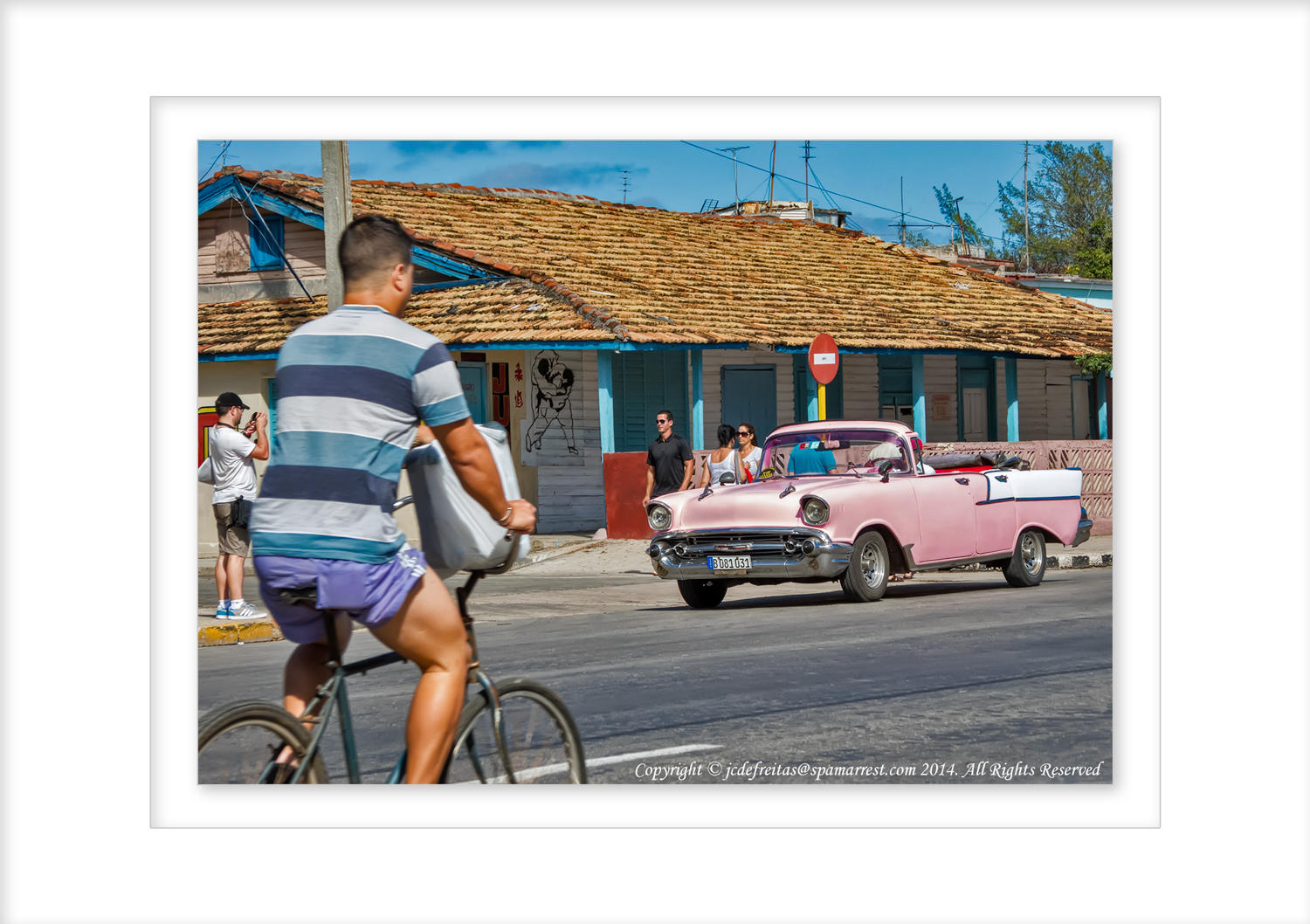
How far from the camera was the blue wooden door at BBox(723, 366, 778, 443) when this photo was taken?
23625mm

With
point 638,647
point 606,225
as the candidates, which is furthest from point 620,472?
point 638,647

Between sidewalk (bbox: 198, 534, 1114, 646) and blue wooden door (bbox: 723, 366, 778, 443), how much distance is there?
414 centimetres

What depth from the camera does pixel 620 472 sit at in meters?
19.6

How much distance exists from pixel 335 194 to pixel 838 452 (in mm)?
4601

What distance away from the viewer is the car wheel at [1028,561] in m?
13.5

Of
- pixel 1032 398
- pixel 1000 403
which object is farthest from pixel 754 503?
pixel 1032 398

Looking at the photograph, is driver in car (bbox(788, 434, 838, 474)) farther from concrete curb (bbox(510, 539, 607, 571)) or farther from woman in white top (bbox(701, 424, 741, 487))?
concrete curb (bbox(510, 539, 607, 571))

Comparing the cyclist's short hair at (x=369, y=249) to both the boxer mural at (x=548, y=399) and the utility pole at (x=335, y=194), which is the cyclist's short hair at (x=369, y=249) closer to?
the utility pole at (x=335, y=194)

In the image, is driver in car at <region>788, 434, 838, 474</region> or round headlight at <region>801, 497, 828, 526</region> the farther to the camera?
driver in car at <region>788, 434, 838, 474</region>

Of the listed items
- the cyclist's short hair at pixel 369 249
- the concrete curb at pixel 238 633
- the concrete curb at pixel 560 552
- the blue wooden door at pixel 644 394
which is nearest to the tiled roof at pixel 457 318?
the concrete curb at pixel 560 552

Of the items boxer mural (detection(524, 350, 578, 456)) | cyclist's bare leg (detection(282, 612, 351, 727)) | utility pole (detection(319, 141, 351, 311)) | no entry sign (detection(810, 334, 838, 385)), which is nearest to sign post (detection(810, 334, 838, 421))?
no entry sign (detection(810, 334, 838, 385))
